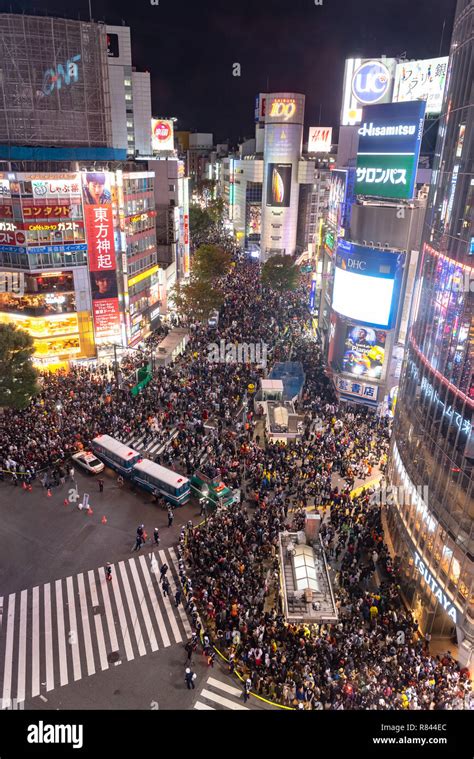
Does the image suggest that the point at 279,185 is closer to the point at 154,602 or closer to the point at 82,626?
the point at 154,602

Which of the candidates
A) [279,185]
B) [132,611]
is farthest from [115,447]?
[279,185]

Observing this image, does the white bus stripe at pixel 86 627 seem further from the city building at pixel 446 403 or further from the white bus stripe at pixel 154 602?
the city building at pixel 446 403

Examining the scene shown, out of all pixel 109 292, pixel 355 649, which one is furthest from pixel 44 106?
pixel 355 649

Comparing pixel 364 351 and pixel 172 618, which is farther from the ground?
pixel 364 351

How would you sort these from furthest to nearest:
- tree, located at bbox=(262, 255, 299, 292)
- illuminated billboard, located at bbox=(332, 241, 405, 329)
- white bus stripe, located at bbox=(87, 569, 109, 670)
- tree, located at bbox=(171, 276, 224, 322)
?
tree, located at bbox=(262, 255, 299, 292)
tree, located at bbox=(171, 276, 224, 322)
illuminated billboard, located at bbox=(332, 241, 405, 329)
white bus stripe, located at bbox=(87, 569, 109, 670)

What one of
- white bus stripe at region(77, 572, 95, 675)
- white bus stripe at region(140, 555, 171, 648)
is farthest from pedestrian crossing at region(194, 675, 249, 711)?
white bus stripe at region(77, 572, 95, 675)

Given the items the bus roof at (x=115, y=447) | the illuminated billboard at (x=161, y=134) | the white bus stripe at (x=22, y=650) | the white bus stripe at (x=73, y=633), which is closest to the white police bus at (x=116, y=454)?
the bus roof at (x=115, y=447)

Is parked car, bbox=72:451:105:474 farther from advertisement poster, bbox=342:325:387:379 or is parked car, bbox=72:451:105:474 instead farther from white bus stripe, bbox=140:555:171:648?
advertisement poster, bbox=342:325:387:379
